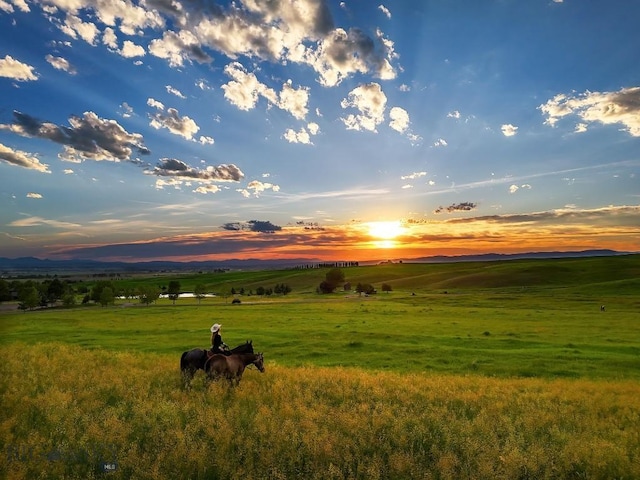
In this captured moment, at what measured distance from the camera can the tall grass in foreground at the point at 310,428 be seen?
34.6 feet

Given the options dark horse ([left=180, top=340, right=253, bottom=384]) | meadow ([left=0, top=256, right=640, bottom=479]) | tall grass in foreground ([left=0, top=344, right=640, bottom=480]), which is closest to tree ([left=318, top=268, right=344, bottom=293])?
meadow ([left=0, top=256, right=640, bottom=479])

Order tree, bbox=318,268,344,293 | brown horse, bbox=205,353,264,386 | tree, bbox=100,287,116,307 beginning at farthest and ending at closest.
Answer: tree, bbox=318,268,344,293
tree, bbox=100,287,116,307
brown horse, bbox=205,353,264,386

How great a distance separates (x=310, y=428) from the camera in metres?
13.0

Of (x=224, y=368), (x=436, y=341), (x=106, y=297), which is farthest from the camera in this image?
(x=106, y=297)

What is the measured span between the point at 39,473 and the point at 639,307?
88.1 metres

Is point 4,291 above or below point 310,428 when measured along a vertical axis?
below

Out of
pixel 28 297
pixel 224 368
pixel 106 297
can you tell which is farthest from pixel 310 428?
pixel 28 297

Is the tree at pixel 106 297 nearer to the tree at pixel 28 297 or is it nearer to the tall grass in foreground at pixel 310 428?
the tree at pixel 28 297

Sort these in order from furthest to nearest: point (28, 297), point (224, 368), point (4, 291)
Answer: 1. point (4, 291)
2. point (28, 297)
3. point (224, 368)

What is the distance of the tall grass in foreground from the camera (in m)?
10.6

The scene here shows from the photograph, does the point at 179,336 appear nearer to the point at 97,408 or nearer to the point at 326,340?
the point at 326,340

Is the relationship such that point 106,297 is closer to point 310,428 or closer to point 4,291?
point 4,291

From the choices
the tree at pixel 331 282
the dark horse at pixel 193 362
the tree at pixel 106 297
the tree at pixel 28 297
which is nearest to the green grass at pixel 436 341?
the dark horse at pixel 193 362

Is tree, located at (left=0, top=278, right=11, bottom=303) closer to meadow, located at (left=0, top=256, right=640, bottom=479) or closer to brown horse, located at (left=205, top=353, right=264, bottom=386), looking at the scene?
meadow, located at (left=0, top=256, right=640, bottom=479)
